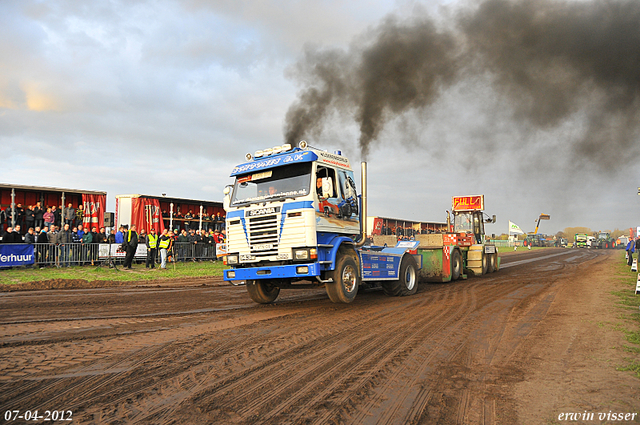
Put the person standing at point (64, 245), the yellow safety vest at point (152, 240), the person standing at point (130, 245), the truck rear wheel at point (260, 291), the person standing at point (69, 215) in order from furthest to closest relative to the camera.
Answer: the person standing at point (69, 215), the yellow safety vest at point (152, 240), the person standing at point (130, 245), the person standing at point (64, 245), the truck rear wheel at point (260, 291)

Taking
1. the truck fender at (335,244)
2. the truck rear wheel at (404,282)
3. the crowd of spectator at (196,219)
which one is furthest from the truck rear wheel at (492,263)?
the crowd of spectator at (196,219)

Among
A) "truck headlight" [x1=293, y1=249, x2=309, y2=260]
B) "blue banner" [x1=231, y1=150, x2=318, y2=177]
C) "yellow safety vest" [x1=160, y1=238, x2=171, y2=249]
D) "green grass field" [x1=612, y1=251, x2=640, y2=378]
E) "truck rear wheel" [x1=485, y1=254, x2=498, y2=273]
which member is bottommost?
"green grass field" [x1=612, y1=251, x2=640, y2=378]

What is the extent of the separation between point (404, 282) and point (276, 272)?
4453mm

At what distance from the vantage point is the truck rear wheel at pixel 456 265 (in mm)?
15864

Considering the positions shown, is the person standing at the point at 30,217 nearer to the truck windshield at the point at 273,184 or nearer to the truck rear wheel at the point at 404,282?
the truck windshield at the point at 273,184

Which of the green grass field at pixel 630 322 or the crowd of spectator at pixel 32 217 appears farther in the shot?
the crowd of spectator at pixel 32 217

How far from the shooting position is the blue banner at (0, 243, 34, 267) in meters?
15.4

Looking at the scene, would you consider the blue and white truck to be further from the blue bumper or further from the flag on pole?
the flag on pole

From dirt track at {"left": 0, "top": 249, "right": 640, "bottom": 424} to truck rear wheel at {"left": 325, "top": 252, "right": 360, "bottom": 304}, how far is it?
11.9 inches

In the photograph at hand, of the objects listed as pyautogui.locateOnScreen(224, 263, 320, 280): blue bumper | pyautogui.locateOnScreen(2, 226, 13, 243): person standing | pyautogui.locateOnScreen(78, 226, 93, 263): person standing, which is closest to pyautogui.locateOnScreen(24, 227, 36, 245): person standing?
pyautogui.locateOnScreen(2, 226, 13, 243): person standing

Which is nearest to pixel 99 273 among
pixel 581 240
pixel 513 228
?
pixel 513 228

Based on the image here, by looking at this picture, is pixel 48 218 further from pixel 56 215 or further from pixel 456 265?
pixel 456 265

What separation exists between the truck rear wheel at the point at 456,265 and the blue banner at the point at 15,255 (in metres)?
15.8

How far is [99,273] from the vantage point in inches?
628
